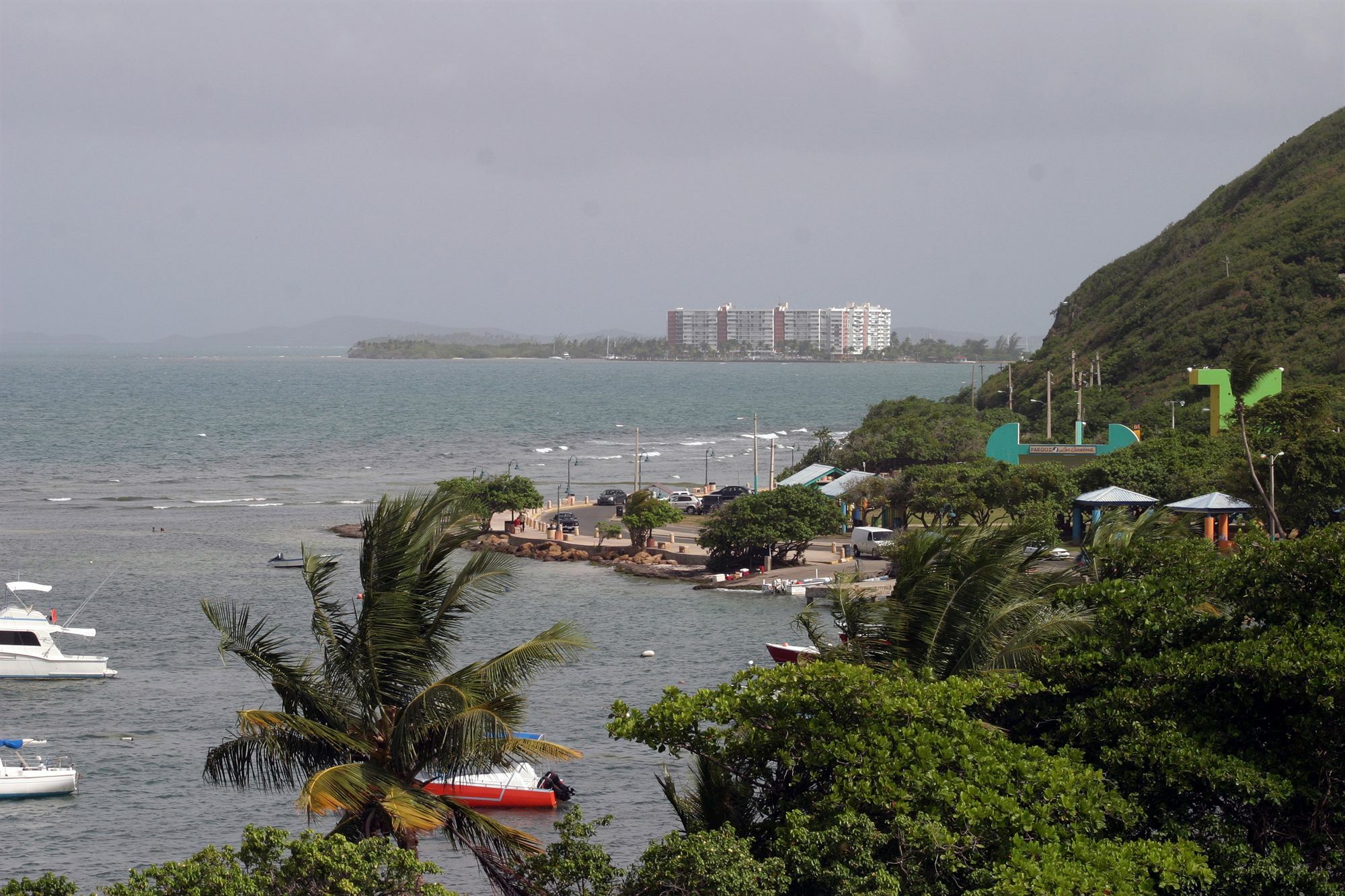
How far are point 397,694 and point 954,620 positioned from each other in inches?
259

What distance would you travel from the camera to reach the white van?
54.0 meters

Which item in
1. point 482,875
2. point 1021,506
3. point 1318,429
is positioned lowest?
point 482,875

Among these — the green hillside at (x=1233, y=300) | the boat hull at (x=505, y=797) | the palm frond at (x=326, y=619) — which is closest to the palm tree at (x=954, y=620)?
the palm frond at (x=326, y=619)

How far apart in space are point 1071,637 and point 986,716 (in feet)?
4.19

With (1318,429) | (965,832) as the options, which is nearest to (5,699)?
(965,832)

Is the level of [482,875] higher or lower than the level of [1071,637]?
lower

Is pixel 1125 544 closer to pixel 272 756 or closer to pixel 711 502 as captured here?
pixel 272 756

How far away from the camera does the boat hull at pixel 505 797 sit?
27.6m

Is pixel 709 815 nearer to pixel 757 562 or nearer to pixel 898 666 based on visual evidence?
pixel 898 666

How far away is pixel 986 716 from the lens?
15.0 metres

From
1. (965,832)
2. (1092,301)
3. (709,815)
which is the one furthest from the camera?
(1092,301)

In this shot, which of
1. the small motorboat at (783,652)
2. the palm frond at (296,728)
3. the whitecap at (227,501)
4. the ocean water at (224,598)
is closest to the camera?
the palm frond at (296,728)

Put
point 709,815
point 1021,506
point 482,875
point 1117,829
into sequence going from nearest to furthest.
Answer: point 1117,829 → point 709,815 → point 482,875 → point 1021,506

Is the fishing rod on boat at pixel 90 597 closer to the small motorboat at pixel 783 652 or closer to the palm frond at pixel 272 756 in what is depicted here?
the small motorboat at pixel 783 652
